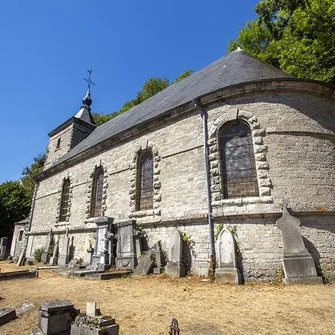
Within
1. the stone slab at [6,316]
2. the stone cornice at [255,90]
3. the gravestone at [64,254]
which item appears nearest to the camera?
the stone slab at [6,316]

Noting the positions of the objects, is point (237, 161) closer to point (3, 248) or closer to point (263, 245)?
point (263, 245)

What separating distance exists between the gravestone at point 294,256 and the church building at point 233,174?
0.23 m

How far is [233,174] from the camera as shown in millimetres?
7855

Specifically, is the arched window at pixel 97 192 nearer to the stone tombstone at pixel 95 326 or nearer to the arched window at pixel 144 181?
the arched window at pixel 144 181

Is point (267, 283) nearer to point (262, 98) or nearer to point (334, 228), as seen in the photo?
point (334, 228)

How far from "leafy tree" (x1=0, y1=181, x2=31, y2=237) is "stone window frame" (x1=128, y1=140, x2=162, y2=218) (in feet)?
67.6

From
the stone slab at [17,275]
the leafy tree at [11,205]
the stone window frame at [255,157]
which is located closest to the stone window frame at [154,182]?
the stone window frame at [255,157]

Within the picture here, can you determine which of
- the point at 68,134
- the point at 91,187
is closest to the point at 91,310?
the point at 91,187

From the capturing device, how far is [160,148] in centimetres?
980

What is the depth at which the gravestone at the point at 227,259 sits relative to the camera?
643 cm

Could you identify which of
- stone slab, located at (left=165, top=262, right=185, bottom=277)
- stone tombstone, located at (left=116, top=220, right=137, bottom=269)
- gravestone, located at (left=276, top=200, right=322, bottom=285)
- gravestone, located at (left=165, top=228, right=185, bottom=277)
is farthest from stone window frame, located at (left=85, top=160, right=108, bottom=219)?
gravestone, located at (left=276, top=200, right=322, bottom=285)

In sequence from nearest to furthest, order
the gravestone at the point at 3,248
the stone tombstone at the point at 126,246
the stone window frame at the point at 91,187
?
the stone tombstone at the point at 126,246, the stone window frame at the point at 91,187, the gravestone at the point at 3,248

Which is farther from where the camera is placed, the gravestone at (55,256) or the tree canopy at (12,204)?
the tree canopy at (12,204)

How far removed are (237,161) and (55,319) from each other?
256 inches
